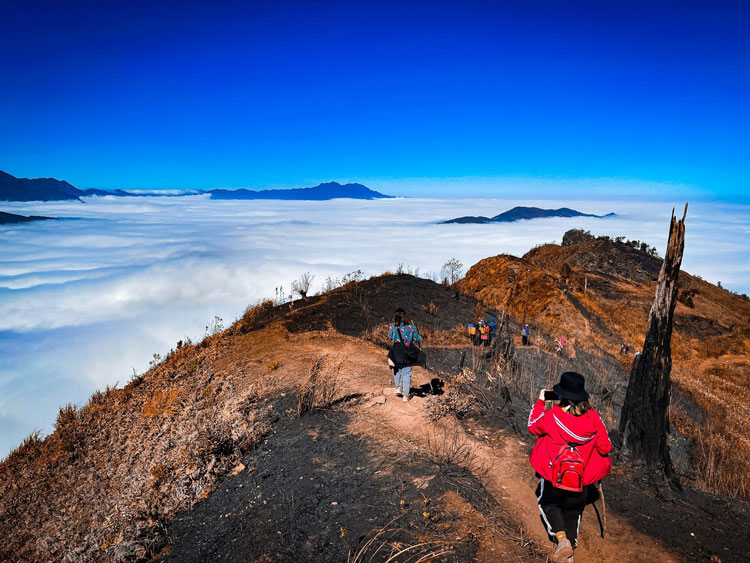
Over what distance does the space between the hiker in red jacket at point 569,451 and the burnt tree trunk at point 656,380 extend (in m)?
3.37

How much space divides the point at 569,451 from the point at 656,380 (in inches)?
162

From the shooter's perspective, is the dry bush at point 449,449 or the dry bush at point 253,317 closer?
the dry bush at point 449,449

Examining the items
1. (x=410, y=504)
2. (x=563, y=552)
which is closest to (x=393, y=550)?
(x=410, y=504)

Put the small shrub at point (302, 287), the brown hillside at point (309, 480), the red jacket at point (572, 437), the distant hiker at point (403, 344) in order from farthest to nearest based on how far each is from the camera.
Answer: the small shrub at point (302, 287) → the distant hiker at point (403, 344) → the brown hillside at point (309, 480) → the red jacket at point (572, 437)

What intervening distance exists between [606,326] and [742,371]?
225 inches

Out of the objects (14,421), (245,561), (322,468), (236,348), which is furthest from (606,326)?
(14,421)

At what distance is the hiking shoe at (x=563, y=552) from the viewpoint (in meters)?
3.67

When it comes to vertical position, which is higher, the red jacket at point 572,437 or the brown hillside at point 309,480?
the red jacket at point 572,437

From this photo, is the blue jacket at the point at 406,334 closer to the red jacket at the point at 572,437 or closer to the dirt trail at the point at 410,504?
the dirt trail at the point at 410,504

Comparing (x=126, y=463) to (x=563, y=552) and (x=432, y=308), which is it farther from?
(x=432, y=308)

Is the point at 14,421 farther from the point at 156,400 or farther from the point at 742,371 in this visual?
the point at 742,371

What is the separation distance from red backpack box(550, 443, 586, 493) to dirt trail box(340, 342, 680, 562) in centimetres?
110

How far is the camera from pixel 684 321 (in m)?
23.9

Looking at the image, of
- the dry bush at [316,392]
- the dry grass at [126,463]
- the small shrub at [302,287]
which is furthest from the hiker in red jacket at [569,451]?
the small shrub at [302,287]
